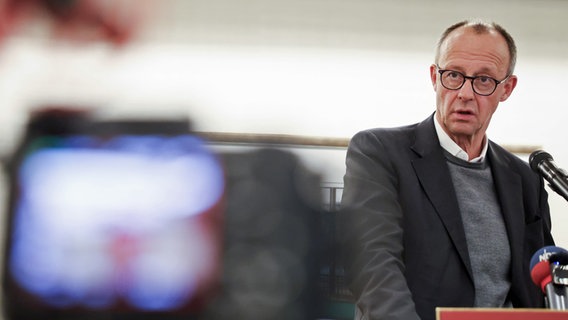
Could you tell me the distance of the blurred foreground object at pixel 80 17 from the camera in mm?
149

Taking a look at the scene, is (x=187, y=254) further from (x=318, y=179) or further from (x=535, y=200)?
(x=535, y=200)

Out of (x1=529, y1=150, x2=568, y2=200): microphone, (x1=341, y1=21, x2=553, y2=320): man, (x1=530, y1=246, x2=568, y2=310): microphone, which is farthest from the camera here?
(x1=341, y1=21, x2=553, y2=320): man

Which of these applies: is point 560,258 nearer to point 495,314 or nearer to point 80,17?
point 495,314

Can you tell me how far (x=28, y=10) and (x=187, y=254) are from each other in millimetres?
74

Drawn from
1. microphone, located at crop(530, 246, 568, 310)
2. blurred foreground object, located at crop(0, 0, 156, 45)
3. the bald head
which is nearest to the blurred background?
blurred foreground object, located at crop(0, 0, 156, 45)

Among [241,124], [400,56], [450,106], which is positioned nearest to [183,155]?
[241,124]

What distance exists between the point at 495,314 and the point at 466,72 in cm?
69

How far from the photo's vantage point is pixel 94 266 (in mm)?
149

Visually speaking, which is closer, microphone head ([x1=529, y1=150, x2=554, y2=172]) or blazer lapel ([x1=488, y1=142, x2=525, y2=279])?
microphone head ([x1=529, y1=150, x2=554, y2=172])

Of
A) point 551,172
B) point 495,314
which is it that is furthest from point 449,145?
point 495,314

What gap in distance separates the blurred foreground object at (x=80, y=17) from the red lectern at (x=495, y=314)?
0.99 ft

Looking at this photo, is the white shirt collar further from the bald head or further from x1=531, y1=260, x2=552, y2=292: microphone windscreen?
x1=531, y1=260, x2=552, y2=292: microphone windscreen

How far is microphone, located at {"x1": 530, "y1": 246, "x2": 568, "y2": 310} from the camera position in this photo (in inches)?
21.6

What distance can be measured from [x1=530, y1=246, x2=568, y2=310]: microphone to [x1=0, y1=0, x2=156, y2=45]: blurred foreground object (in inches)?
20.3
